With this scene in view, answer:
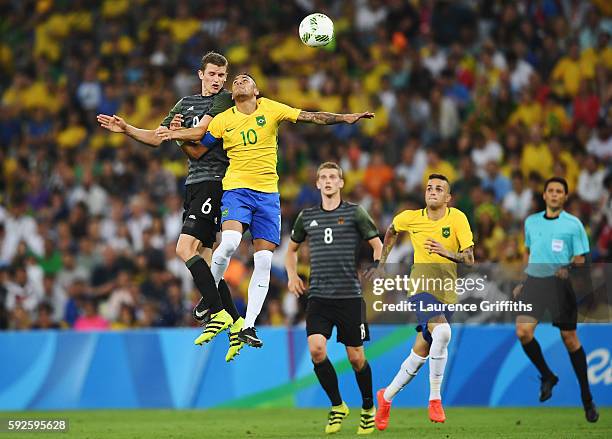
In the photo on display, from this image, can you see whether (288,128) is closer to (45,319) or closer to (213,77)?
(45,319)

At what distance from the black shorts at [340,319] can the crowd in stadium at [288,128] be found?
444 cm

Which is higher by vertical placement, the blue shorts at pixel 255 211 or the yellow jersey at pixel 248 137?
the yellow jersey at pixel 248 137

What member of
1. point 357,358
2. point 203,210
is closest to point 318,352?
point 357,358

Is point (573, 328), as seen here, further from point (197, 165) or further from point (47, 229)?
point (47, 229)

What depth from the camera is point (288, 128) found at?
21500 millimetres

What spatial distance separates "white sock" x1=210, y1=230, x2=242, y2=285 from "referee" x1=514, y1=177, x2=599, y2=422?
3.70 metres

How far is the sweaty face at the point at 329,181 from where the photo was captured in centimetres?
1310

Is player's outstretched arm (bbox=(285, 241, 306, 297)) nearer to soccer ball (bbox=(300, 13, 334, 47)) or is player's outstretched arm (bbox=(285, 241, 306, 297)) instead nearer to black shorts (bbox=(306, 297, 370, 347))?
black shorts (bbox=(306, 297, 370, 347))

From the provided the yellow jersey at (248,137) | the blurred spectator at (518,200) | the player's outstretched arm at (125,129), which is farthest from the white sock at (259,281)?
the blurred spectator at (518,200)

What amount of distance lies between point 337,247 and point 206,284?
165 centimetres

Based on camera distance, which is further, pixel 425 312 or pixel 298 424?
pixel 298 424

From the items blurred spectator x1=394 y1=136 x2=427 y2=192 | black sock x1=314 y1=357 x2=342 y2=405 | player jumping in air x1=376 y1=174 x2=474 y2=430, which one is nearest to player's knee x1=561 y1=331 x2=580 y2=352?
player jumping in air x1=376 y1=174 x2=474 y2=430

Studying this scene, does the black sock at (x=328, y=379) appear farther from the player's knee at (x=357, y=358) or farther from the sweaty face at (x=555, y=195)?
the sweaty face at (x=555, y=195)

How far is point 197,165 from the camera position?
1263 centimetres
